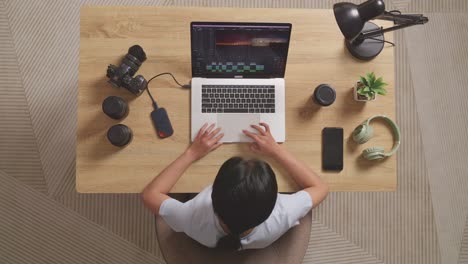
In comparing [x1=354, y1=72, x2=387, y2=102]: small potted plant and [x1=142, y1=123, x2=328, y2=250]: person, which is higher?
[x1=354, y1=72, x2=387, y2=102]: small potted plant

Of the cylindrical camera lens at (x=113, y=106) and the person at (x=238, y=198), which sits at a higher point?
the cylindrical camera lens at (x=113, y=106)

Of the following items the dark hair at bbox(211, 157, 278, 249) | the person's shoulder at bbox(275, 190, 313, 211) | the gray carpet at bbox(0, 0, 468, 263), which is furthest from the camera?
the gray carpet at bbox(0, 0, 468, 263)

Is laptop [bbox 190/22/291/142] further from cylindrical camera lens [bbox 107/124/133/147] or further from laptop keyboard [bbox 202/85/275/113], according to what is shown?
cylindrical camera lens [bbox 107/124/133/147]

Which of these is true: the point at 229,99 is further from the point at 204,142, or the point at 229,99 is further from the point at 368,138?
the point at 368,138

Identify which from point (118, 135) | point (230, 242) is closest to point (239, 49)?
point (118, 135)

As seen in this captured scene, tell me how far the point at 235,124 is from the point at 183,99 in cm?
21

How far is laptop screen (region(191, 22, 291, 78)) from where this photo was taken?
3.63ft

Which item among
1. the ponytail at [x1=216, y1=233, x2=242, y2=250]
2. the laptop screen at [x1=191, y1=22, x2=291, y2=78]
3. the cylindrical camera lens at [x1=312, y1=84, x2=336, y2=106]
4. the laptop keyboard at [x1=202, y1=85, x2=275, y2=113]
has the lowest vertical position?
the ponytail at [x1=216, y1=233, x2=242, y2=250]

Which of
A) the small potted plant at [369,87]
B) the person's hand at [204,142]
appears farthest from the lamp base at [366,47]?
the person's hand at [204,142]

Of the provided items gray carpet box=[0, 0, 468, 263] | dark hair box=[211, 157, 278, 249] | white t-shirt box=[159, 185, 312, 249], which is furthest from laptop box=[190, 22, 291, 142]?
gray carpet box=[0, 0, 468, 263]

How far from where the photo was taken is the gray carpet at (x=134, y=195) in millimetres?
1870

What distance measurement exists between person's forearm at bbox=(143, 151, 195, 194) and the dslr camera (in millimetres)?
282

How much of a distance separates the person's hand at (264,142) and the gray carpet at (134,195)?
0.78 metres

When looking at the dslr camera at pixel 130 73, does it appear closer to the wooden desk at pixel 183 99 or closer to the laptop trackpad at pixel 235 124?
the wooden desk at pixel 183 99
